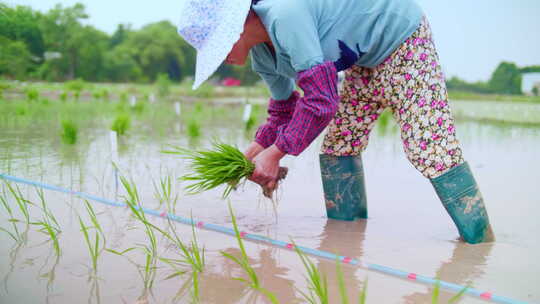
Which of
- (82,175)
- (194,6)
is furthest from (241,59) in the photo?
(82,175)

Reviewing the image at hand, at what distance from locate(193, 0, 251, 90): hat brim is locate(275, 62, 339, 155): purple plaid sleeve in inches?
10.5

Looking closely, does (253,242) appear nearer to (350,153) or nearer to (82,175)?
(350,153)

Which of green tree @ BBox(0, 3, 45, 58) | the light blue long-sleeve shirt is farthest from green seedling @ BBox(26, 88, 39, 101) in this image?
the light blue long-sleeve shirt

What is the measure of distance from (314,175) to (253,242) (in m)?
1.69

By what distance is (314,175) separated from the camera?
3758 millimetres

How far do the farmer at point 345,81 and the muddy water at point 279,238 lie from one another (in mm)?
229

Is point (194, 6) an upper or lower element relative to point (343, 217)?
upper

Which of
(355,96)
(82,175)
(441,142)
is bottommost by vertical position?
(82,175)

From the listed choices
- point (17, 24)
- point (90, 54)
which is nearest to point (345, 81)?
point (17, 24)

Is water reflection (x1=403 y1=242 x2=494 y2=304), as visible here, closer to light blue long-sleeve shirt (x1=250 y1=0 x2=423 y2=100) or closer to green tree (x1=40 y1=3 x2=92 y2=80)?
light blue long-sleeve shirt (x1=250 y1=0 x2=423 y2=100)

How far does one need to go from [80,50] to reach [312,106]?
444 inches

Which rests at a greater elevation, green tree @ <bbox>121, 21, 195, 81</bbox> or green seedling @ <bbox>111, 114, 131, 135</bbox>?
green tree @ <bbox>121, 21, 195, 81</bbox>

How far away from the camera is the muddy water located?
161 centimetres

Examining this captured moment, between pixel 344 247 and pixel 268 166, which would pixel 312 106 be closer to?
pixel 268 166
